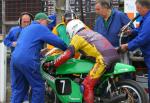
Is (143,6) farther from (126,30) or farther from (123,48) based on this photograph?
(123,48)

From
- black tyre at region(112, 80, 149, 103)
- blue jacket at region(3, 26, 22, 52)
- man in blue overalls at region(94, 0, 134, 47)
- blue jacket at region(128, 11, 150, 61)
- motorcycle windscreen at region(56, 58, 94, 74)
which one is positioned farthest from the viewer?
blue jacket at region(3, 26, 22, 52)

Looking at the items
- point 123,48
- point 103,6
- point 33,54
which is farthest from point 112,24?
point 33,54

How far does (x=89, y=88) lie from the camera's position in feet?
25.5

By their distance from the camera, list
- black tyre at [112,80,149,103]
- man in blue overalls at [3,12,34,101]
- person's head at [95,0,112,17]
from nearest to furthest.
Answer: black tyre at [112,80,149,103]
person's head at [95,0,112,17]
man in blue overalls at [3,12,34,101]

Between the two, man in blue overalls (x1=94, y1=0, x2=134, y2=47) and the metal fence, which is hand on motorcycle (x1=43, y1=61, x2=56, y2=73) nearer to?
man in blue overalls (x1=94, y1=0, x2=134, y2=47)

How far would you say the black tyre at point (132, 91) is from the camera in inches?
303

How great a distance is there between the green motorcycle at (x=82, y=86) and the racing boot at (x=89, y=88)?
114mm

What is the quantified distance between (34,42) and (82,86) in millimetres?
1015

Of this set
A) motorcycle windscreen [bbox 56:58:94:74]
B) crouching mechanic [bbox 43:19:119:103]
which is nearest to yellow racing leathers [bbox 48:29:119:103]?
crouching mechanic [bbox 43:19:119:103]

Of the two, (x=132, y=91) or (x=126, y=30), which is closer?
(x=132, y=91)

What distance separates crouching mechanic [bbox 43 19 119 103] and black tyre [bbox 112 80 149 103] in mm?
374

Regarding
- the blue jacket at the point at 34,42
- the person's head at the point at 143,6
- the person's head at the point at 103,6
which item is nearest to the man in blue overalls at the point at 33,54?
the blue jacket at the point at 34,42

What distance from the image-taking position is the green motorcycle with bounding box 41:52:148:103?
25.6 feet

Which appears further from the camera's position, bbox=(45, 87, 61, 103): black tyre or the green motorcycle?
bbox=(45, 87, 61, 103): black tyre
